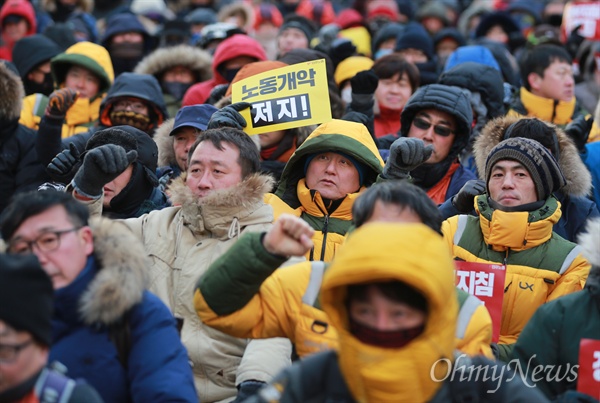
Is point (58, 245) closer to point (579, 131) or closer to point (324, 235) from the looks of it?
point (324, 235)

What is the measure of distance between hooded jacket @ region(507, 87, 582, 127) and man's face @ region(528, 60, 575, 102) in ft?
0.24

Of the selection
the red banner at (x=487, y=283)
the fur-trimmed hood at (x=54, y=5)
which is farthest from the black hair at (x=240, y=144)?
the fur-trimmed hood at (x=54, y=5)

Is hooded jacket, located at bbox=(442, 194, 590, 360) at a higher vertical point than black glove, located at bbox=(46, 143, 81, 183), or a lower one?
lower

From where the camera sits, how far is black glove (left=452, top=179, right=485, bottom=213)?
6.21m

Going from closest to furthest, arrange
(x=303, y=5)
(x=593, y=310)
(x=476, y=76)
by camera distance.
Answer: (x=593, y=310) → (x=476, y=76) → (x=303, y=5)

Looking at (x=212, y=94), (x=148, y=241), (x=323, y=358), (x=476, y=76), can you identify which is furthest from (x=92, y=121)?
(x=323, y=358)

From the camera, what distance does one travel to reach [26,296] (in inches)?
141

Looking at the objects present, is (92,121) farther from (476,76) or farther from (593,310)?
(593,310)

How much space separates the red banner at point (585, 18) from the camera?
11758 millimetres

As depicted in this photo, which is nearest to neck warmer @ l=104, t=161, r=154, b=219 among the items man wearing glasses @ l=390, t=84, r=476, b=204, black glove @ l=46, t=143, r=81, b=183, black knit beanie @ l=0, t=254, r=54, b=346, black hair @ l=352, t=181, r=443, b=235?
black glove @ l=46, t=143, r=81, b=183

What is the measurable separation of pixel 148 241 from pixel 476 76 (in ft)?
13.0

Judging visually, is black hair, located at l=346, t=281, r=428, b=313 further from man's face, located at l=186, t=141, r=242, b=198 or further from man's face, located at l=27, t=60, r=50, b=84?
man's face, located at l=27, t=60, r=50, b=84

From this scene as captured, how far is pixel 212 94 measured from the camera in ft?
28.4

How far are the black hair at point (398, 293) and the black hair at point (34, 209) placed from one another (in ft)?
4.33
